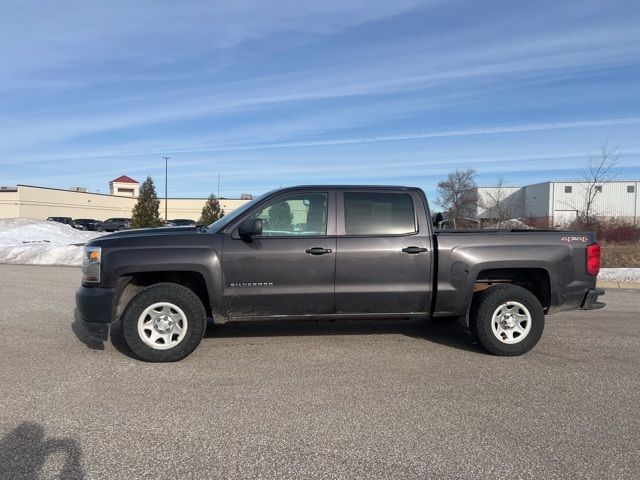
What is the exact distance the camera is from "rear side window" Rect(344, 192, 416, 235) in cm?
573

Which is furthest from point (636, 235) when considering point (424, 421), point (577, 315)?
point (424, 421)

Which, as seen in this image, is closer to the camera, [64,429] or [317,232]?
[64,429]

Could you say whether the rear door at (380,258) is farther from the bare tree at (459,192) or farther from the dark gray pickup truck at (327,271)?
the bare tree at (459,192)

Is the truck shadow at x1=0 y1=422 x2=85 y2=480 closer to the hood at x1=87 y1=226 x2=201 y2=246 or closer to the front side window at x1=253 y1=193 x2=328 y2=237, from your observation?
the hood at x1=87 y1=226 x2=201 y2=246

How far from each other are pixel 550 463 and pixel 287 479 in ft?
5.56

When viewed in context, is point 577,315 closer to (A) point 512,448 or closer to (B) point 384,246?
(B) point 384,246

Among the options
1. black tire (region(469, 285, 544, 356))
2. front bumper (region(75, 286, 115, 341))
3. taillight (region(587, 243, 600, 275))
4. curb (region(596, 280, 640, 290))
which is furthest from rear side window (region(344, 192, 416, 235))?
curb (region(596, 280, 640, 290))

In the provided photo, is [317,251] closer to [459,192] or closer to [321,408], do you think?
[321,408]

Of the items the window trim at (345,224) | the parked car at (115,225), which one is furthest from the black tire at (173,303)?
the parked car at (115,225)

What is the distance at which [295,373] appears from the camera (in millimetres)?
5062

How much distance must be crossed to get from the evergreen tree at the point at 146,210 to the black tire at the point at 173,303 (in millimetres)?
33251

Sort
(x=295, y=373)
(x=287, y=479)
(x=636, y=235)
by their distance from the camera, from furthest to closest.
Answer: (x=636, y=235)
(x=295, y=373)
(x=287, y=479)

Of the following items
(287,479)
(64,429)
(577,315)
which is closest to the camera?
(287,479)

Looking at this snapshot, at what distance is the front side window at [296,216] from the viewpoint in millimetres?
5645
